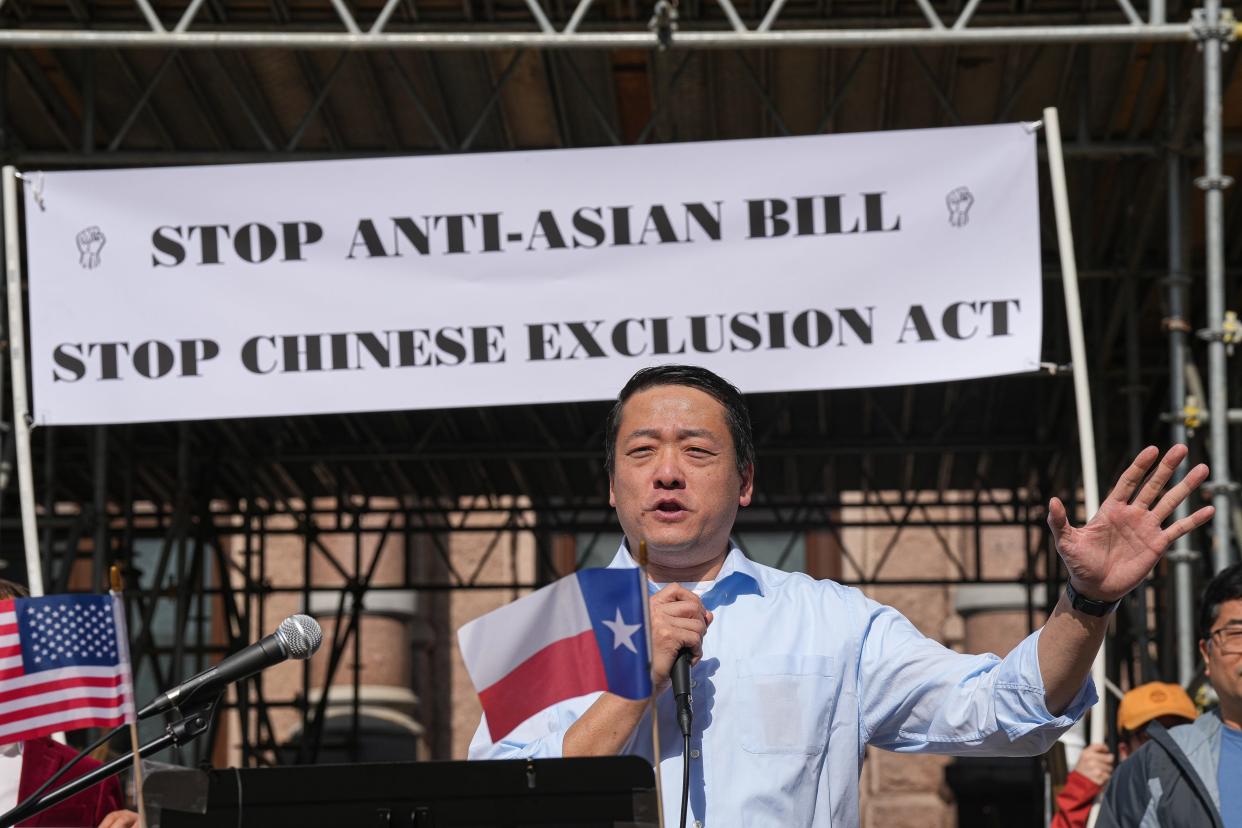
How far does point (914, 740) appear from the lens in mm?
3188

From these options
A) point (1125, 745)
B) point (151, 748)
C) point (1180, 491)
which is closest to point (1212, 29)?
point (1125, 745)

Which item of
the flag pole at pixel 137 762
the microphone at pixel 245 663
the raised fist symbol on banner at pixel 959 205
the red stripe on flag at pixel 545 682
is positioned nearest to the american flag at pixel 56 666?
the microphone at pixel 245 663

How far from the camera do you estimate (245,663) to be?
3.08m

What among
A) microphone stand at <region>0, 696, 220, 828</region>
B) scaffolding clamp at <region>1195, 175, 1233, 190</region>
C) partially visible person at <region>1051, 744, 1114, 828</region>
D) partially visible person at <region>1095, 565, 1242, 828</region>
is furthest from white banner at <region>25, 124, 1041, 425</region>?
microphone stand at <region>0, 696, 220, 828</region>

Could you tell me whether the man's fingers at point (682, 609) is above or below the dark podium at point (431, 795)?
above

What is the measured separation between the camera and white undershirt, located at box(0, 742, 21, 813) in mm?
4316

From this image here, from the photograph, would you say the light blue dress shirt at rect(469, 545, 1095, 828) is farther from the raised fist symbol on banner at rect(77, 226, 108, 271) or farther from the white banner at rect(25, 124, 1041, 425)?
the raised fist symbol on banner at rect(77, 226, 108, 271)

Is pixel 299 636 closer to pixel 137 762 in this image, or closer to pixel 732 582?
pixel 137 762

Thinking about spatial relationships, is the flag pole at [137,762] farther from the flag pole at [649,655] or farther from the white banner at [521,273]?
the white banner at [521,273]

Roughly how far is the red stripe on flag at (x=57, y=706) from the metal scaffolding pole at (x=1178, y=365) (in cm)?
485

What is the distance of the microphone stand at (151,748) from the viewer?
3.09 metres

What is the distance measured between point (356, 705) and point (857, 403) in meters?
7.07

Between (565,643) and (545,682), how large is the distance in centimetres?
8

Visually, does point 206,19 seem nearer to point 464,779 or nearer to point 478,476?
point 464,779
